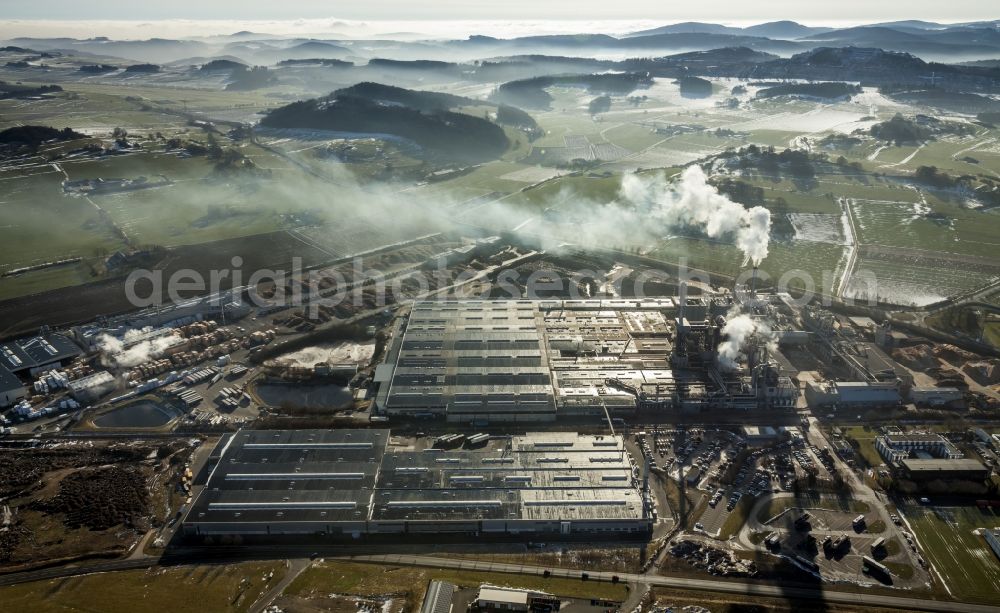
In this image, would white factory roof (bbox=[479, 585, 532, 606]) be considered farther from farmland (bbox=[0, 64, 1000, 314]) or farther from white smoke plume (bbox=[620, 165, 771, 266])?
farmland (bbox=[0, 64, 1000, 314])

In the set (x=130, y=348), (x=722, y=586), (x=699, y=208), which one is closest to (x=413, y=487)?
(x=722, y=586)

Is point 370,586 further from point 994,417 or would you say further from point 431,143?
point 431,143

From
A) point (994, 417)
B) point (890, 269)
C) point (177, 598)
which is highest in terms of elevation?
point (890, 269)

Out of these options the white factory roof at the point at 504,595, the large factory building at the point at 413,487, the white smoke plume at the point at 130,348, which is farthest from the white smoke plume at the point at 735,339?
the white smoke plume at the point at 130,348

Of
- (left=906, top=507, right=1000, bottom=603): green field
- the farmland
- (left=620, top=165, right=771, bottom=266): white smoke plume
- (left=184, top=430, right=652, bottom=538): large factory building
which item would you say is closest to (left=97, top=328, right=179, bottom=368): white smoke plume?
the farmland

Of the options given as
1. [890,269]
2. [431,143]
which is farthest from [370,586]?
[431,143]

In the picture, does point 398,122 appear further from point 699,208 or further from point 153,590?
point 153,590
